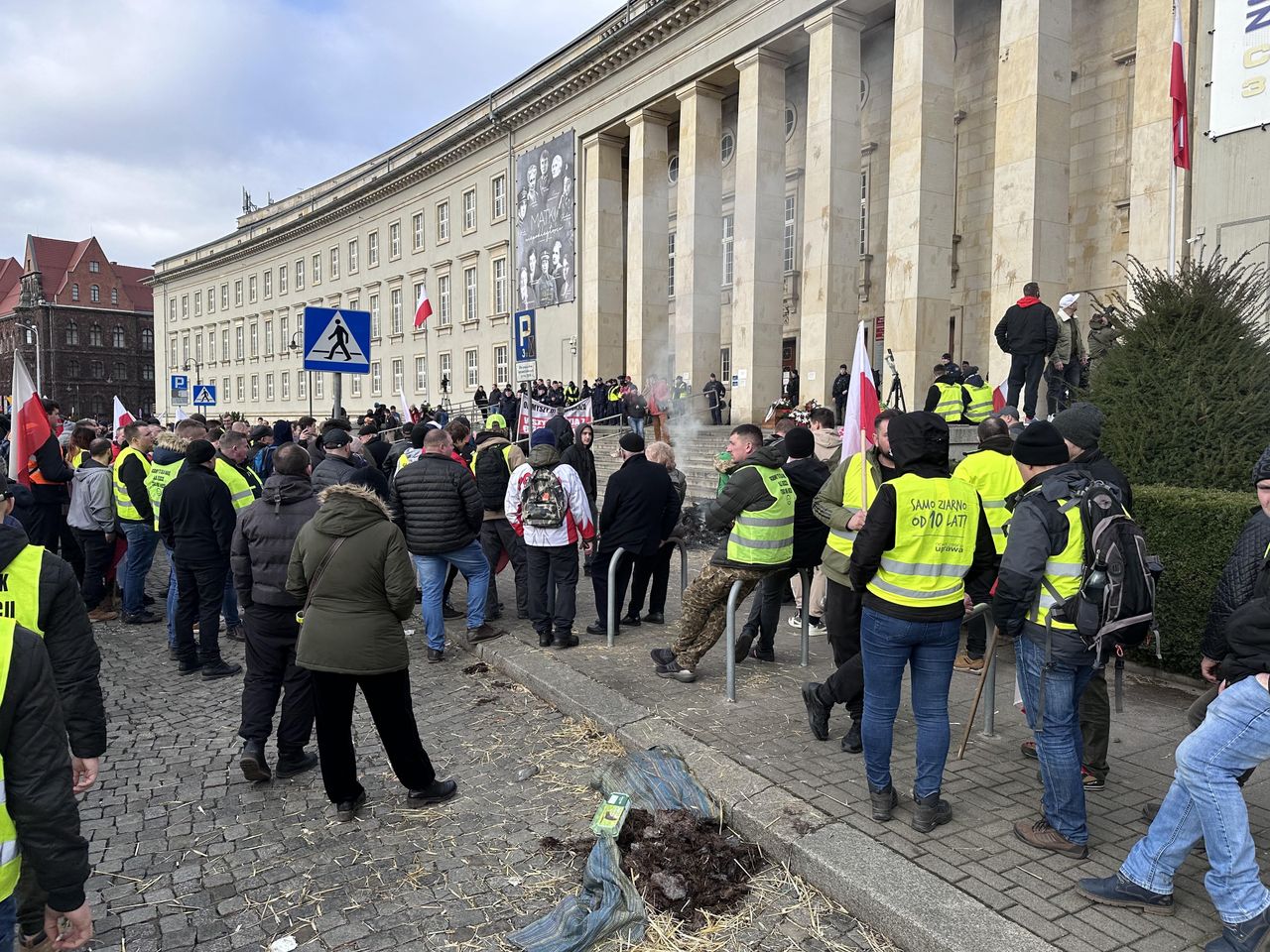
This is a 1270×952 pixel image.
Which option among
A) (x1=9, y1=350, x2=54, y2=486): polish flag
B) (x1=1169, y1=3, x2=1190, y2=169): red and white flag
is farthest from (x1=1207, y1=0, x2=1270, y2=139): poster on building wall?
(x1=9, y1=350, x2=54, y2=486): polish flag

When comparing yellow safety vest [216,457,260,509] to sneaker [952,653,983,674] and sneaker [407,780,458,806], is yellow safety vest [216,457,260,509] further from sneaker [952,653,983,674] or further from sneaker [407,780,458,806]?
sneaker [952,653,983,674]

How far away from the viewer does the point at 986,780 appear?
15.3 feet

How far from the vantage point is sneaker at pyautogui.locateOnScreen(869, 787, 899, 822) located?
13.6 feet

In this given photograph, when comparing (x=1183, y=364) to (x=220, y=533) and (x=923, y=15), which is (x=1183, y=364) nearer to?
(x=220, y=533)

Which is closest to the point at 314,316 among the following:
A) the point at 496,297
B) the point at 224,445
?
the point at 224,445

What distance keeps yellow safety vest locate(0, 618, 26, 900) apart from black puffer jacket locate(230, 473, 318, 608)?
120 inches

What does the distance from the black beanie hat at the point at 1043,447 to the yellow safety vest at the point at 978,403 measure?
8.27 metres

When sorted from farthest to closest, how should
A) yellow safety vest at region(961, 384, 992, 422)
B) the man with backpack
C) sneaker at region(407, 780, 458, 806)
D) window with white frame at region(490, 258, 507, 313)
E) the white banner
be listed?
window with white frame at region(490, 258, 507, 313) → the white banner → yellow safety vest at region(961, 384, 992, 422) → the man with backpack → sneaker at region(407, 780, 458, 806)

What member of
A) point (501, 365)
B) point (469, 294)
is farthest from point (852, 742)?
point (469, 294)

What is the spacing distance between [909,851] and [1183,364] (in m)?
5.19

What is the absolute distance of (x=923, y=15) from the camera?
1936 centimetres

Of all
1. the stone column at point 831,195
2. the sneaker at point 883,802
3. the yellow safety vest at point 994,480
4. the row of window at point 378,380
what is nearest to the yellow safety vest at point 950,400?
the yellow safety vest at point 994,480

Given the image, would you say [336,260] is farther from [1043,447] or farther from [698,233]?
[1043,447]

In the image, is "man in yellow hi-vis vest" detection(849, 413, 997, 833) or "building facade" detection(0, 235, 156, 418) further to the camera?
"building facade" detection(0, 235, 156, 418)
